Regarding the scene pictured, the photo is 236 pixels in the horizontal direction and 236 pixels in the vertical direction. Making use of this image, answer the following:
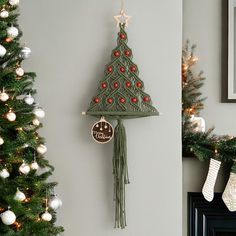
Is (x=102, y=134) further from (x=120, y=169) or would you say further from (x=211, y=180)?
(x=211, y=180)

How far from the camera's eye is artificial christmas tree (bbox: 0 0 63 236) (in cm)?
177

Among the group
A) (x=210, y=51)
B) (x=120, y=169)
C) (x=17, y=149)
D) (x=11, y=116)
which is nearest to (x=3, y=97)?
(x=11, y=116)

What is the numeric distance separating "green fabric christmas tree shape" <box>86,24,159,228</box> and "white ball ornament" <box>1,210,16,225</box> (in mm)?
656

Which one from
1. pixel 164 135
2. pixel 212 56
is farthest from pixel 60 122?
pixel 212 56

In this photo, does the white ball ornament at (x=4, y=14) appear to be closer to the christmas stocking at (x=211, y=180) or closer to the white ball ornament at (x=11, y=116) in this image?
the white ball ornament at (x=11, y=116)

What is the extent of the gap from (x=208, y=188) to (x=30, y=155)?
0.97 m

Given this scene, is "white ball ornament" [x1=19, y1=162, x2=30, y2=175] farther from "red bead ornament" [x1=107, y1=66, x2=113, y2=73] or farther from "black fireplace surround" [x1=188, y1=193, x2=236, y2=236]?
"black fireplace surround" [x1=188, y1=193, x2=236, y2=236]

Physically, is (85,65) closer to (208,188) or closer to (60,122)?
(60,122)

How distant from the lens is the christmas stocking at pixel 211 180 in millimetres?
2308

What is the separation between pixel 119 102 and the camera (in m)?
2.20

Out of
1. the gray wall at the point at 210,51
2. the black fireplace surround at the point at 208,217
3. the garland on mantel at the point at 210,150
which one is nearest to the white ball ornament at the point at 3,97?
the garland on mantel at the point at 210,150

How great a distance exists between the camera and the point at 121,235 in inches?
90.4

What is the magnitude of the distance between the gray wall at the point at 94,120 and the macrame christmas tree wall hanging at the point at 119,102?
0.08 m

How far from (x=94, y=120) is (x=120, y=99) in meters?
0.22
